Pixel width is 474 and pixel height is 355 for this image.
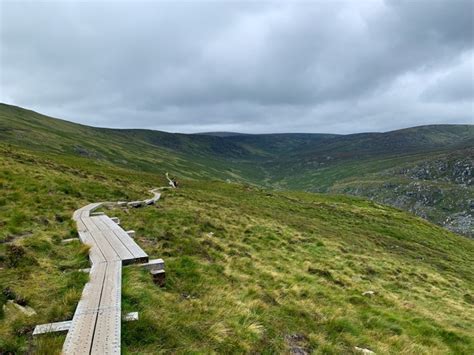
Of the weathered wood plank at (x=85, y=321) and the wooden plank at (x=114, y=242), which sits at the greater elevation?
the weathered wood plank at (x=85, y=321)

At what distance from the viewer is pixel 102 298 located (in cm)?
727

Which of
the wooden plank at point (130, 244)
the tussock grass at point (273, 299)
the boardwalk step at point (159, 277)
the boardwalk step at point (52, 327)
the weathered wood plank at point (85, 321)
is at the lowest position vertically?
the tussock grass at point (273, 299)

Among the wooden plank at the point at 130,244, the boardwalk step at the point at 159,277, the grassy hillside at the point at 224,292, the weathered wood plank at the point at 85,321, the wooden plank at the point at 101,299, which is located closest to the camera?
the weathered wood plank at the point at 85,321

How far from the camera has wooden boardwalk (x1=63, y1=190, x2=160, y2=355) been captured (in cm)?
559

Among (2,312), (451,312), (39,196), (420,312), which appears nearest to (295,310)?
(420,312)

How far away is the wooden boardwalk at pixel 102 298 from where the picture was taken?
559cm

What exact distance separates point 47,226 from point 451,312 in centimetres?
1966

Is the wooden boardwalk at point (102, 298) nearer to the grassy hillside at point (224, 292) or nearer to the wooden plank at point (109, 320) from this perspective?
the wooden plank at point (109, 320)

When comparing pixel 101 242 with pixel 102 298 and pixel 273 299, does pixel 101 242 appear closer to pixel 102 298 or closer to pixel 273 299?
pixel 102 298

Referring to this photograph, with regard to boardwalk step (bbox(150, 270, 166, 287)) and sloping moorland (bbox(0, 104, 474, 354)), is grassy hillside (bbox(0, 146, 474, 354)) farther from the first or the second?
boardwalk step (bbox(150, 270, 166, 287))

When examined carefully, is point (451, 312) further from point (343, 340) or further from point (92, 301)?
point (92, 301)

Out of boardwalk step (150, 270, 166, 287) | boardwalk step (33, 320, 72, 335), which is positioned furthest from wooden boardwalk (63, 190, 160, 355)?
boardwalk step (150, 270, 166, 287)

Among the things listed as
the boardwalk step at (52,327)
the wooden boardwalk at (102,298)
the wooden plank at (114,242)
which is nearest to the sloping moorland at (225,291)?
the boardwalk step at (52,327)

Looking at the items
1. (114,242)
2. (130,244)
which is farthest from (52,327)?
(114,242)
